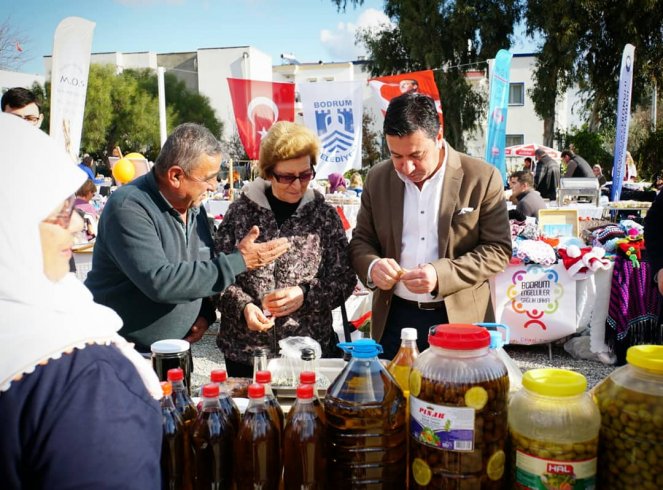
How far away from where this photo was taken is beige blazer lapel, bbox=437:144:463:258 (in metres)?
2.32

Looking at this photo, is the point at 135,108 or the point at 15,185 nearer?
the point at 15,185

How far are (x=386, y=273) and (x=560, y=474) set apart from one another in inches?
42.3

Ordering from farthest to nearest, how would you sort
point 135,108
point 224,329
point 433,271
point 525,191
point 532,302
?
point 135,108, point 525,191, point 532,302, point 224,329, point 433,271

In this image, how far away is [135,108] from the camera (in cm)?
4388

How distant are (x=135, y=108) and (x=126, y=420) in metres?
47.3

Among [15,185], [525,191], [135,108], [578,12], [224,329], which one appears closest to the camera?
[15,185]

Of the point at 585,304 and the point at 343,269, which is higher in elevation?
the point at 343,269

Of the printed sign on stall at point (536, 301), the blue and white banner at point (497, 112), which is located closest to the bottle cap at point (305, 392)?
the printed sign on stall at point (536, 301)

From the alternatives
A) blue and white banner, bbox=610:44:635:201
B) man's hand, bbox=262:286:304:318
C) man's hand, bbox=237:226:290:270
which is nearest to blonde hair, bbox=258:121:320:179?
man's hand, bbox=237:226:290:270

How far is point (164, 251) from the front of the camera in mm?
2174

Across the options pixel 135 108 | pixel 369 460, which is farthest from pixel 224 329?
pixel 135 108

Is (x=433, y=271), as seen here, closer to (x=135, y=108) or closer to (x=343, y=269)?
(x=343, y=269)

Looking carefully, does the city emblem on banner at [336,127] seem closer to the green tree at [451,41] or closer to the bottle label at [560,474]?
the bottle label at [560,474]

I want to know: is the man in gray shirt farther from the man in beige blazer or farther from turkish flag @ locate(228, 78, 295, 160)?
the man in beige blazer
